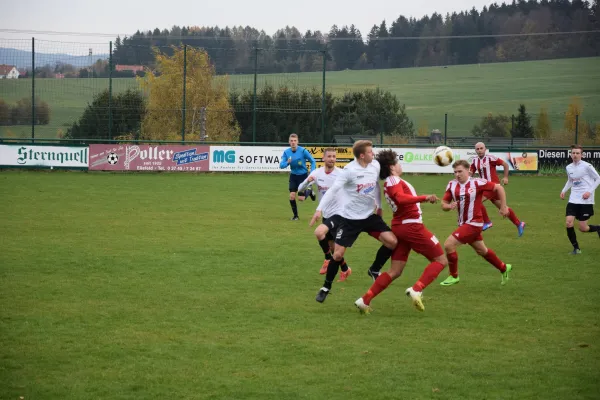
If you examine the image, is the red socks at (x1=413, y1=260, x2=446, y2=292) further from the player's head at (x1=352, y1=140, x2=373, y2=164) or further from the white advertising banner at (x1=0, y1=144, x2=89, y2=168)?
Result: the white advertising banner at (x1=0, y1=144, x2=89, y2=168)

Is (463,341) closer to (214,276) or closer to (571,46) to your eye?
(214,276)

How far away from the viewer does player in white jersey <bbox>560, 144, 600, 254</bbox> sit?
14.6 m

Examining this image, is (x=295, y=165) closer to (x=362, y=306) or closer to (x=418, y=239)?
(x=418, y=239)

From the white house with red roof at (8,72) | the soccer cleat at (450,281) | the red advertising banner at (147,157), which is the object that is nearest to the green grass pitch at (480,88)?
the red advertising banner at (147,157)

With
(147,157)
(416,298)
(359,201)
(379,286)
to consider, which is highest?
(359,201)

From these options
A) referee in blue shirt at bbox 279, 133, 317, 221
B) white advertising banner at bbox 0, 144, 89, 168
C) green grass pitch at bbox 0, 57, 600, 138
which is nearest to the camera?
referee in blue shirt at bbox 279, 133, 317, 221

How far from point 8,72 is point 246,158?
1409cm

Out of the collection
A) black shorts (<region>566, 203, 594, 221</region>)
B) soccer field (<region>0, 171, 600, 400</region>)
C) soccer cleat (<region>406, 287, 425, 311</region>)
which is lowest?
soccer field (<region>0, 171, 600, 400</region>)

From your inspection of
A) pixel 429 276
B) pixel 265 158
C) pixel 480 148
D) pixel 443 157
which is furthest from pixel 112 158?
pixel 429 276

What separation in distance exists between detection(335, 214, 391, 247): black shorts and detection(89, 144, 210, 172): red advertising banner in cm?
2593

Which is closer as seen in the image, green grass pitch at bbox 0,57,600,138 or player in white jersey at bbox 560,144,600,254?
player in white jersey at bbox 560,144,600,254

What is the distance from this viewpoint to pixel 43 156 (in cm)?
3347

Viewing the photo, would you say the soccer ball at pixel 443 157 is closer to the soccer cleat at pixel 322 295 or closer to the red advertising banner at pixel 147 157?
the soccer cleat at pixel 322 295

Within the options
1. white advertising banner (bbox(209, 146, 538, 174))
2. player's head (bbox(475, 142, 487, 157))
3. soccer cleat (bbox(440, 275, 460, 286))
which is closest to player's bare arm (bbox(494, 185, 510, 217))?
soccer cleat (bbox(440, 275, 460, 286))
